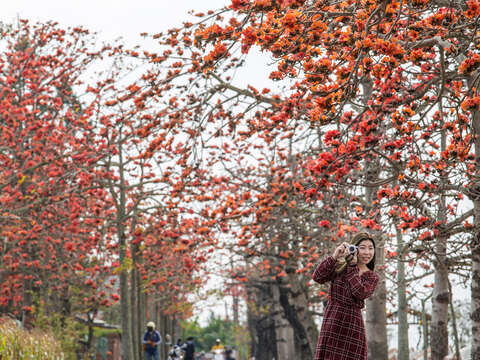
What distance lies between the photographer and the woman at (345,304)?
4.18 meters

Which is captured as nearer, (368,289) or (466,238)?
(368,289)

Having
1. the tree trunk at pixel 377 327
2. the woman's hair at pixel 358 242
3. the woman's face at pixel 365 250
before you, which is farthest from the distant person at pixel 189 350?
the woman's face at pixel 365 250

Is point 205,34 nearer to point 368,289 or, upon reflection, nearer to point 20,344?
point 368,289

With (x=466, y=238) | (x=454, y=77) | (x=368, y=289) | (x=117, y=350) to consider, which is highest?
(x=454, y=77)

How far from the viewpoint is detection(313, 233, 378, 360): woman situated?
13.7 ft

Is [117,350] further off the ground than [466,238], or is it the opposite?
[466,238]

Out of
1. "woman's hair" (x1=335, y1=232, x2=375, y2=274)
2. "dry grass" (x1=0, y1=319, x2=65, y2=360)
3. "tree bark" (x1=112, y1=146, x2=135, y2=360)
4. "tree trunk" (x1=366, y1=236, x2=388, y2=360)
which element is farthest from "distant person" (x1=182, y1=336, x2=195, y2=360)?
"woman's hair" (x1=335, y1=232, x2=375, y2=274)

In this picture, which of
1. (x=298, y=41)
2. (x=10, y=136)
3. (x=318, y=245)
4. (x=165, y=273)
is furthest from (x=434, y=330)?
(x=165, y=273)

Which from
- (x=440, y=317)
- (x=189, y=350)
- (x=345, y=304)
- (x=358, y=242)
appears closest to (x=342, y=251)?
(x=358, y=242)

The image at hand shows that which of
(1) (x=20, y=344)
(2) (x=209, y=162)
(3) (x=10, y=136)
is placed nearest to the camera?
(1) (x=20, y=344)

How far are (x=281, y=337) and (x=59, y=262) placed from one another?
775 centimetres

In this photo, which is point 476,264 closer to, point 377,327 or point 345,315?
point 345,315

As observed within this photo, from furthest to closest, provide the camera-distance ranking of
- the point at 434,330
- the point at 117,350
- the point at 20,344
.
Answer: the point at 117,350 → the point at 434,330 → the point at 20,344

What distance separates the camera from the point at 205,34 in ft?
17.2
